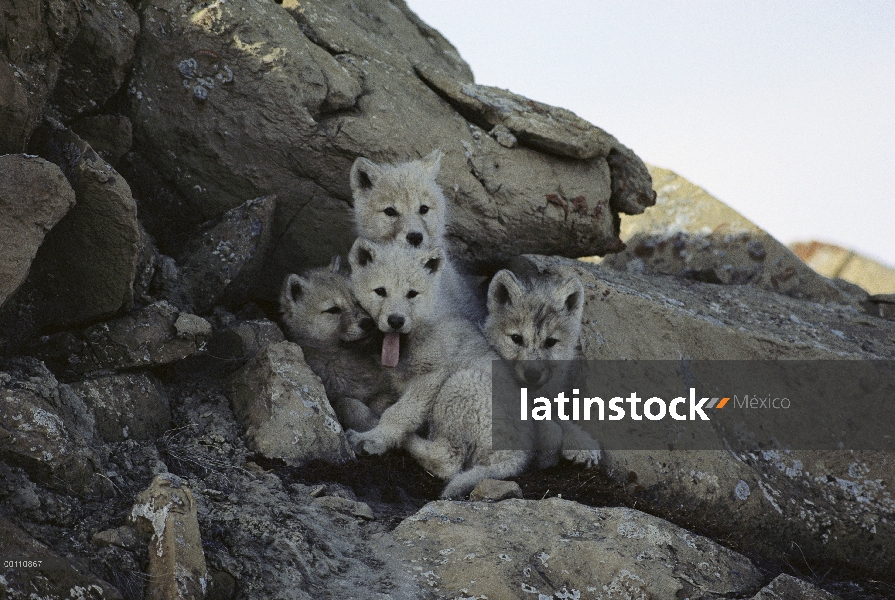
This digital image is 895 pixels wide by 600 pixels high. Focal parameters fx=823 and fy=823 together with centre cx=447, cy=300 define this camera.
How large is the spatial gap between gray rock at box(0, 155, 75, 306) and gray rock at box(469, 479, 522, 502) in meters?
2.75

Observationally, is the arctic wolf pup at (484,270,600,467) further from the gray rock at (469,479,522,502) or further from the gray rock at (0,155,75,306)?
the gray rock at (0,155,75,306)

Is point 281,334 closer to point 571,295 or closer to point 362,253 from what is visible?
point 362,253

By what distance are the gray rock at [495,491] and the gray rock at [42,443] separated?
2141 millimetres

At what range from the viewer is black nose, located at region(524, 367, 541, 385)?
19.2 ft

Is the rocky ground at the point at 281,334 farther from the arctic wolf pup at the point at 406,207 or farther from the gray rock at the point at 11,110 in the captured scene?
the arctic wolf pup at the point at 406,207

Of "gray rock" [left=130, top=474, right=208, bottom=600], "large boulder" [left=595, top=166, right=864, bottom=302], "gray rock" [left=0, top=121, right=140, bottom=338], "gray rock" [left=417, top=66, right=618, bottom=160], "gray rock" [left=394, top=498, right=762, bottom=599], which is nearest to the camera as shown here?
"gray rock" [left=130, top=474, right=208, bottom=600]

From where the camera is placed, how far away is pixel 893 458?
5812mm

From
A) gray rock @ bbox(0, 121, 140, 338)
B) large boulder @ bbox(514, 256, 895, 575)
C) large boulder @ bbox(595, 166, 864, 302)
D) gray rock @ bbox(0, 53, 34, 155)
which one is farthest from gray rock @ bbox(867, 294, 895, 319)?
gray rock @ bbox(0, 53, 34, 155)

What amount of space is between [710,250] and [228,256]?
5.09 metres

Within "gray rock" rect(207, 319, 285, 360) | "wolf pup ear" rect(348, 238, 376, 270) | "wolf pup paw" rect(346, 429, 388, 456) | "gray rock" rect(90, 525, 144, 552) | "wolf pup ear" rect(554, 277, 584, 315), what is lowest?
"gray rock" rect(90, 525, 144, 552)

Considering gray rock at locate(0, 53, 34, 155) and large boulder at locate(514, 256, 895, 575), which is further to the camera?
large boulder at locate(514, 256, 895, 575)

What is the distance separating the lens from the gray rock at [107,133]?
566 centimetres

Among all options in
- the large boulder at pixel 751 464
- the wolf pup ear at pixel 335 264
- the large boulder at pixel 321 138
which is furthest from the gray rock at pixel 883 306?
the wolf pup ear at pixel 335 264

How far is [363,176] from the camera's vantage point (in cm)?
673
